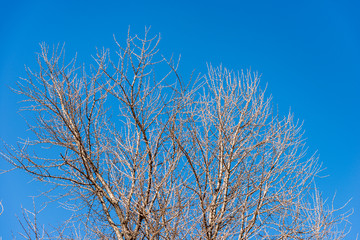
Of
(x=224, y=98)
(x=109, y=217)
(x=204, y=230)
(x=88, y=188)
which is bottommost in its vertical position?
(x=204, y=230)

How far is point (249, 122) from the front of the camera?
4.79m

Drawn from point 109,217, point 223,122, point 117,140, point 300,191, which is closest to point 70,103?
point 117,140

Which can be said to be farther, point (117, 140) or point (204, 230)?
point (117, 140)

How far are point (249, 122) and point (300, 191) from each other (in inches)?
38.9

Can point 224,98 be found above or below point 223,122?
above

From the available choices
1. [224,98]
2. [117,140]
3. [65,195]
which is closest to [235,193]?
[224,98]

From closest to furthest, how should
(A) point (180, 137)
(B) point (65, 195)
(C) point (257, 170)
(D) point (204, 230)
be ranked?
(D) point (204, 230)
(A) point (180, 137)
(C) point (257, 170)
(B) point (65, 195)

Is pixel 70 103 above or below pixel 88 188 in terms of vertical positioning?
above

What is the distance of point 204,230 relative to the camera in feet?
12.5

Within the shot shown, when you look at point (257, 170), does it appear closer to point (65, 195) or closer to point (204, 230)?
point (204, 230)

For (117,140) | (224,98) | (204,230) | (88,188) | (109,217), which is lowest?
(204,230)

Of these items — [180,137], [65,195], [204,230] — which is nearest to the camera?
[204,230]

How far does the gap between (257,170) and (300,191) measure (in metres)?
0.55

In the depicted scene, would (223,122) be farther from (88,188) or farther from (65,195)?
(65,195)
